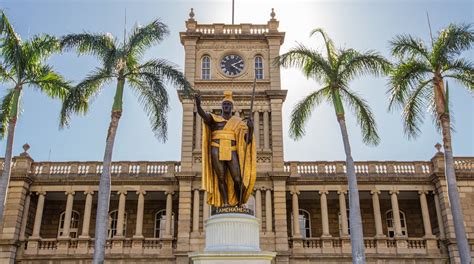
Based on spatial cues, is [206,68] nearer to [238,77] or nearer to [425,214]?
[238,77]

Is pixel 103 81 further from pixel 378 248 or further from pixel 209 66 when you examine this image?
pixel 378 248

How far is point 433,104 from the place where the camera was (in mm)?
18250

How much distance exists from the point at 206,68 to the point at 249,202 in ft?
28.0

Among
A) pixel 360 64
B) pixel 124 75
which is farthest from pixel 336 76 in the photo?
pixel 124 75

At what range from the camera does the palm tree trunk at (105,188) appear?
15.8m

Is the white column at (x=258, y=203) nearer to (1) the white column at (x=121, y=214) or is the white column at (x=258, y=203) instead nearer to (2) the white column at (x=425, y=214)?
(1) the white column at (x=121, y=214)

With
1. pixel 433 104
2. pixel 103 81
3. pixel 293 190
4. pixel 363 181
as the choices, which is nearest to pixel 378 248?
pixel 363 181

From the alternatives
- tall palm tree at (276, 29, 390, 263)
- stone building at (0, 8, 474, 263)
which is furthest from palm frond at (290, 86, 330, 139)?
stone building at (0, 8, 474, 263)

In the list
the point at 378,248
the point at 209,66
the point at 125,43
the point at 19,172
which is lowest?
the point at 378,248

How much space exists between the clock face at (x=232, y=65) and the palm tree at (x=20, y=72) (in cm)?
1120

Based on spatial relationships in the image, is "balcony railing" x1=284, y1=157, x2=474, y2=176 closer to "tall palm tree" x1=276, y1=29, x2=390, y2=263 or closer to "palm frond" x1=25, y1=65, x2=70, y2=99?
"tall palm tree" x1=276, y1=29, x2=390, y2=263

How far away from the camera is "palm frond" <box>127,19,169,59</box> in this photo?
18484 millimetres

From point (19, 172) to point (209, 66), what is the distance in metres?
12.1

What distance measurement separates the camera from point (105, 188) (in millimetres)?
16703
